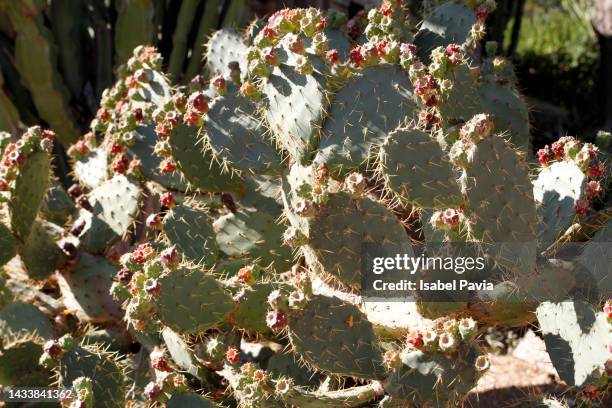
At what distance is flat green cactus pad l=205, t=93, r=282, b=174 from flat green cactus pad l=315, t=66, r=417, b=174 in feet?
0.92

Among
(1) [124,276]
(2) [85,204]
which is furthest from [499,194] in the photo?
(2) [85,204]

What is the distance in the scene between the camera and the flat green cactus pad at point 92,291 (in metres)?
3.31

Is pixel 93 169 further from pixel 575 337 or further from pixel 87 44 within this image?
pixel 575 337

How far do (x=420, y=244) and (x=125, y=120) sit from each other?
1467 millimetres

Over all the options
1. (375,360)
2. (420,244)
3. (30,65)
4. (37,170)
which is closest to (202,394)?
(375,360)

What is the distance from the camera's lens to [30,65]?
4637 millimetres

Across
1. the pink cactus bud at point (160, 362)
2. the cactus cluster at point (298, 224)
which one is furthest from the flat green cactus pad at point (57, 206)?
the pink cactus bud at point (160, 362)

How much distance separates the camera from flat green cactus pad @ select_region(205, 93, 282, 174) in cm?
280

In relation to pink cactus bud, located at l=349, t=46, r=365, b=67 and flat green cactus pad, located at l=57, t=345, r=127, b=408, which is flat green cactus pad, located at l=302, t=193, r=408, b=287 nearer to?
pink cactus bud, located at l=349, t=46, r=365, b=67

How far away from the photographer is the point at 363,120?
2574 mm

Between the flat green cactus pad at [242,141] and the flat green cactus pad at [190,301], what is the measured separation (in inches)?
16.7

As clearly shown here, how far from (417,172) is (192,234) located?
994 mm

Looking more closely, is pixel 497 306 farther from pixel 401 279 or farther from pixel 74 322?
pixel 74 322

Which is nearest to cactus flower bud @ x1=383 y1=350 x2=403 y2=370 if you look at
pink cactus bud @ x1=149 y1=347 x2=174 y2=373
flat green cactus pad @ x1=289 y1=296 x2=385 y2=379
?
flat green cactus pad @ x1=289 y1=296 x2=385 y2=379
